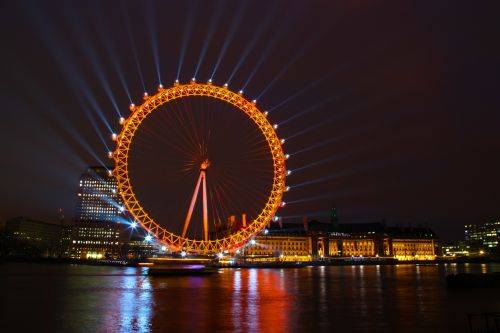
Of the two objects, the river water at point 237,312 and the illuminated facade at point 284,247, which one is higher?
the illuminated facade at point 284,247

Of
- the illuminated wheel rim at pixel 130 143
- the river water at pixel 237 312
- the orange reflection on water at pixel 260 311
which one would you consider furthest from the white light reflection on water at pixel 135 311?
the illuminated wheel rim at pixel 130 143

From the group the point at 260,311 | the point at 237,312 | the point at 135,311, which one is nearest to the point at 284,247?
the point at 260,311

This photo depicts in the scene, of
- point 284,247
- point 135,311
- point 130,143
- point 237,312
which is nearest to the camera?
point 237,312

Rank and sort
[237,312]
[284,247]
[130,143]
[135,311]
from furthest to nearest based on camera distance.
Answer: [284,247]
[130,143]
[135,311]
[237,312]

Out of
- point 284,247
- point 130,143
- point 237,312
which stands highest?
point 130,143

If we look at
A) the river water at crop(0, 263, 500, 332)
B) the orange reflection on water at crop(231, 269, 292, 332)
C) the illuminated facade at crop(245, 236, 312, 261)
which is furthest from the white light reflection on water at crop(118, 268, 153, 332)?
the illuminated facade at crop(245, 236, 312, 261)

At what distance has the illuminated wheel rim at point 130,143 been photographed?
54.6 m

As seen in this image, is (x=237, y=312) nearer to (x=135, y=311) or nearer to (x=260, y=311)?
(x=260, y=311)

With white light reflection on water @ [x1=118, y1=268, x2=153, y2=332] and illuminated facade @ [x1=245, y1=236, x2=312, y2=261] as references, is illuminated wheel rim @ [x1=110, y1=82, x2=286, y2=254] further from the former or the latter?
illuminated facade @ [x1=245, y1=236, x2=312, y2=261]

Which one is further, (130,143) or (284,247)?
(284,247)

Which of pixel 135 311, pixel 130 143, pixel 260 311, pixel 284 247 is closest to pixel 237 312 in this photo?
pixel 260 311

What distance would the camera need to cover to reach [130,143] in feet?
180

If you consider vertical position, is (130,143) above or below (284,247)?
above

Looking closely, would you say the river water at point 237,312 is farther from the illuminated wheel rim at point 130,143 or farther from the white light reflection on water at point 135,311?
the illuminated wheel rim at point 130,143
